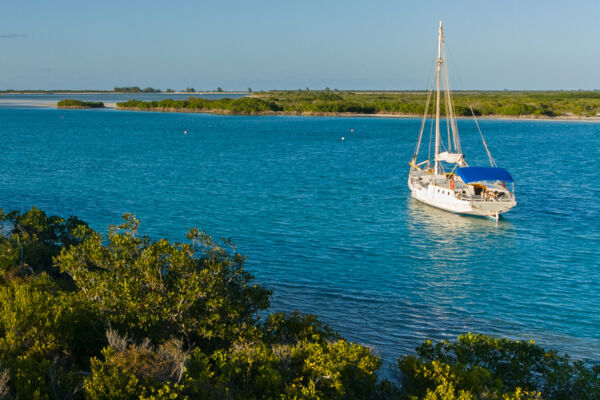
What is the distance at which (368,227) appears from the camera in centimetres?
3453

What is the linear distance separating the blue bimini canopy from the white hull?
4.80 ft

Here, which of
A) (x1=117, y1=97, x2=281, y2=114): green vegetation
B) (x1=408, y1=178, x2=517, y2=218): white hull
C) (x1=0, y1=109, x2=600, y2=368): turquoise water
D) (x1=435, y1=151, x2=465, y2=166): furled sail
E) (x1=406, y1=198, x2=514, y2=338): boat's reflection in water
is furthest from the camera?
(x1=117, y1=97, x2=281, y2=114): green vegetation

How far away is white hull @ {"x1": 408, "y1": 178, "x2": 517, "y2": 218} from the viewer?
35.2 meters

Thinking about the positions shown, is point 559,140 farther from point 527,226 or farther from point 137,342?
point 137,342

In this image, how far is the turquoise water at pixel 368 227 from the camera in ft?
70.5

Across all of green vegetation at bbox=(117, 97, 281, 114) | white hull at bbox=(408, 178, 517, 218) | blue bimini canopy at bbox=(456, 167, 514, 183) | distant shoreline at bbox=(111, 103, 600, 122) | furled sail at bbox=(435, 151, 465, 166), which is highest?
green vegetation at bbox=(117, 97, 281, 114)

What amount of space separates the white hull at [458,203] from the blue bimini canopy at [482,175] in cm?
146

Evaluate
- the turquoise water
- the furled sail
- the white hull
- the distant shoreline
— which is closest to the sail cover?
the furled sail

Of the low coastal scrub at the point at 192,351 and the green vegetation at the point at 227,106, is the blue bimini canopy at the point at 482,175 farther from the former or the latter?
the green vegetation at the point at 227,106

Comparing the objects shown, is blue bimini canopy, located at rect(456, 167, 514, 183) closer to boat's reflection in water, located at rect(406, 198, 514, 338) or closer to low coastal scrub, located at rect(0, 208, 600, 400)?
boat's reflection in water, located at rect(406, 198, 514, 338)

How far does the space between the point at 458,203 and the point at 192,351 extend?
2761 cm

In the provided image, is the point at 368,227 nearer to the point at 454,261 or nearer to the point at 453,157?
the point at 454,261

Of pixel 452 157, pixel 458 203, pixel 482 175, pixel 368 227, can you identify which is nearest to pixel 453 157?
pixel 452 157

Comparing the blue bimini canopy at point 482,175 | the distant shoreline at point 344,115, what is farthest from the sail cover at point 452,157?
the distant shoreline at point 344,115
